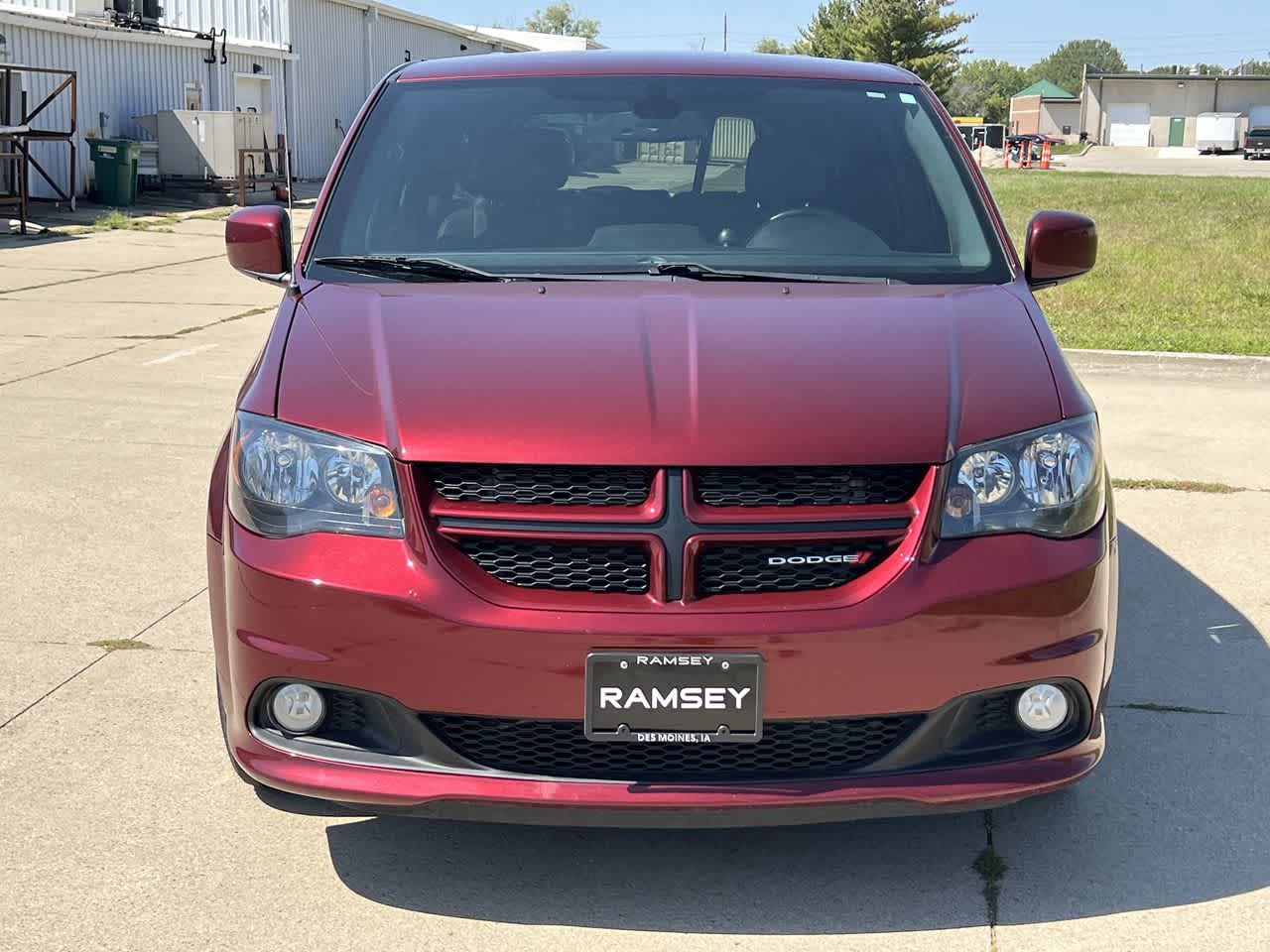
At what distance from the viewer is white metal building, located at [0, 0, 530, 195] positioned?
86.2 ft

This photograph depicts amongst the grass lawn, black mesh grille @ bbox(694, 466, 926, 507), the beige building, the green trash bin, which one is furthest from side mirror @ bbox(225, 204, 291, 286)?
the beige building

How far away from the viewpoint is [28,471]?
21.8 feet

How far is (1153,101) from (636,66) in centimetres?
10923

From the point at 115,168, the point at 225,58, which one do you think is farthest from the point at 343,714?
the point at 225,58

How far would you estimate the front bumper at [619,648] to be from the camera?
2.78 m

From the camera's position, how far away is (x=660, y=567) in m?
2.80

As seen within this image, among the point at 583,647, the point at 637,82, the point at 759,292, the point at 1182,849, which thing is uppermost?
the point at 637,82

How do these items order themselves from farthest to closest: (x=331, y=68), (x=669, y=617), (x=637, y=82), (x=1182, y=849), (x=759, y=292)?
(x=331, y=68) → (x=637, y=82) → (x=759, y=292) → (x=1182, y=849) → (x=669, y=617)

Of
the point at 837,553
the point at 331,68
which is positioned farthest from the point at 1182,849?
the point at 331,68

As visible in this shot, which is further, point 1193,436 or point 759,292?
point 1193,436

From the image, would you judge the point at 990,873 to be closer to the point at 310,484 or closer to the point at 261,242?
the point at 310,484

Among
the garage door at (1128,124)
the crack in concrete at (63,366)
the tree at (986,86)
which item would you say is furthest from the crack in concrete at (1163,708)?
the tree at (986,86)

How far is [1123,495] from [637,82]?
3.14 metres

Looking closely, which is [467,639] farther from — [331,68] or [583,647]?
[331,68]
